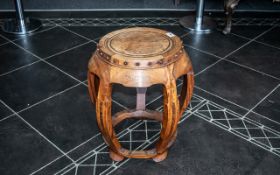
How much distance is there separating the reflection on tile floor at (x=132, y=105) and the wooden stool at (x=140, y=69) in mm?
205

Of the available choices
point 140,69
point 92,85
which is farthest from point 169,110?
point 92,85

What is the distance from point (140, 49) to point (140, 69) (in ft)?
0.37

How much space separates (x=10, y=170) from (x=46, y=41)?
153cm

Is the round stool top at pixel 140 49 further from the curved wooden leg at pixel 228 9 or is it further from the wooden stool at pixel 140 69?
the curved wooden leg at pixel 228 9

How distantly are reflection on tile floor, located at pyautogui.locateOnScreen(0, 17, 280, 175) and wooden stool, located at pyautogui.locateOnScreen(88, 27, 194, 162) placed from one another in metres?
0.21

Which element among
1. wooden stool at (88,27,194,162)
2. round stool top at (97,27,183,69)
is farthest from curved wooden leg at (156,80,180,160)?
round stool top at (97,27,183,69)

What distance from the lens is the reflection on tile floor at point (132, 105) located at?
1.70 meters

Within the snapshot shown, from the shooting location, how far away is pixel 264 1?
3.76 meters

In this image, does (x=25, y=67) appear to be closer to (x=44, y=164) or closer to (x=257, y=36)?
(x=44, y=164)

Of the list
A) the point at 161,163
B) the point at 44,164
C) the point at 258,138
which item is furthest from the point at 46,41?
the point at 258,138

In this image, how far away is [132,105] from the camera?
2.13m

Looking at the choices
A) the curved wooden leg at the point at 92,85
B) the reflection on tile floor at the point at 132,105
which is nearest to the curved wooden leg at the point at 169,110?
the reflection on tile floor at the point at 132,105

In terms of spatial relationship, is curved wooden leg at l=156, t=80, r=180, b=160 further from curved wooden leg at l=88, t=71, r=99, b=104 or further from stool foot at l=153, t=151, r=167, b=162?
curved wooden leg at l=88, t=71, r=99, b=104

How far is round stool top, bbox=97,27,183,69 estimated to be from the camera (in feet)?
4.54
